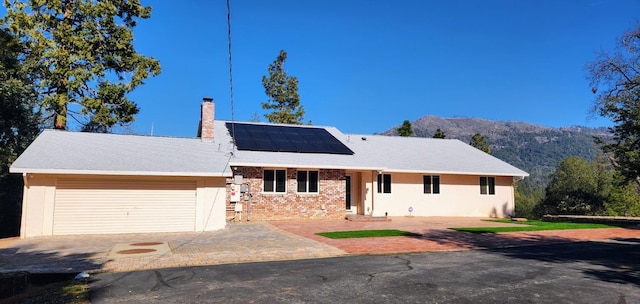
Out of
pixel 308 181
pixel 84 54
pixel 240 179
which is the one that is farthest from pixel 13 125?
pixel 308 181

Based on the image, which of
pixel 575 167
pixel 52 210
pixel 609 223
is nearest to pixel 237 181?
pixel 52 210

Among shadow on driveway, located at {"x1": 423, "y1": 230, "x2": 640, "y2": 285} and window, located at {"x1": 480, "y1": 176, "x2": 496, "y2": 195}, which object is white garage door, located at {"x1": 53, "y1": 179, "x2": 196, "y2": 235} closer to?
shadow on driveway, located at {"x1": 423, "y1": 230, "x2": 640, "y2": 285}

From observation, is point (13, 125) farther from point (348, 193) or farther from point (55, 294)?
point (55, 294)

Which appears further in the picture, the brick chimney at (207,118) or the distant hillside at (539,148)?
the distant hillside at (539,148)

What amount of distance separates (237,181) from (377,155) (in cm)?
838

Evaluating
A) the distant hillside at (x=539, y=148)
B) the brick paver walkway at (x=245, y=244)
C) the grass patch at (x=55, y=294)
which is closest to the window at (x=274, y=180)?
the brick paver walkway at (x=245, y=244)

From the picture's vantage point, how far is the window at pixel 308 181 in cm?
1958

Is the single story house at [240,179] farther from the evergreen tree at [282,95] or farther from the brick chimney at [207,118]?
the evergreen tree at [282,95]

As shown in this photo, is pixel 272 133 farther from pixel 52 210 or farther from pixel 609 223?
pixel 609 223

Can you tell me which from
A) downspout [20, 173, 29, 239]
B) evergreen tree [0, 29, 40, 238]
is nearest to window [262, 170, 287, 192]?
downspout [20, 173, 29, 239]

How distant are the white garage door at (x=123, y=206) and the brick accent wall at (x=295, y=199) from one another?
7.97 ft

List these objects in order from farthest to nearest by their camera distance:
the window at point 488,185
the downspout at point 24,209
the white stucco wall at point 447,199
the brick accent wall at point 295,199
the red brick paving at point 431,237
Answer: the window at point 488,185
the white stucco wall at point 447,199
the brick accent wall at point 295,199
the downspout at point 24,209
the red brick paving at point 431,237

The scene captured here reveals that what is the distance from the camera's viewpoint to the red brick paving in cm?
1222

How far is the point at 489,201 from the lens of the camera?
79.6ft
